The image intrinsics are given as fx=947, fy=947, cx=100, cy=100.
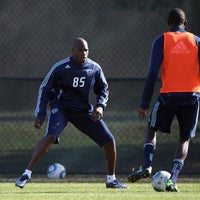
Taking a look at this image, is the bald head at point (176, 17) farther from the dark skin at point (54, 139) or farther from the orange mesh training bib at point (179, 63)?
the dark skin at point (54, 139)

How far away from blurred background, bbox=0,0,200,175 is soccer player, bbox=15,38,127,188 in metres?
2.73

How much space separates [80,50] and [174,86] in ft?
4.64

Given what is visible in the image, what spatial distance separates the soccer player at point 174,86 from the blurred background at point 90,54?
3.71 meters

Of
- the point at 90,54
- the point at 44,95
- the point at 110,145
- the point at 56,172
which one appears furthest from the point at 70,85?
the point at 90,54

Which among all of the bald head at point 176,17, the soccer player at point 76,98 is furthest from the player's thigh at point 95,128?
the bald head at point 176,17

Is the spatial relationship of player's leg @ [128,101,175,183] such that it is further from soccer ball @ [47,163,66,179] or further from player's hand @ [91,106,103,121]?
soccer ball @ [47,163,66,179]

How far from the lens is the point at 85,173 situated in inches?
574

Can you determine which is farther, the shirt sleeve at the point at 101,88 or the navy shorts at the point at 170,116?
the shirt sleeve at the point at 101,88

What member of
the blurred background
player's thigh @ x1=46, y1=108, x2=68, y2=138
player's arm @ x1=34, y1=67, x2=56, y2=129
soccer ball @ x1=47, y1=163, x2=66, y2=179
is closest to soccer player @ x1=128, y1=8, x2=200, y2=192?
player's thigh @ x1=46, y1=108, x2=68, y2=138

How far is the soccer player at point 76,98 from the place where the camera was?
11.6 metres

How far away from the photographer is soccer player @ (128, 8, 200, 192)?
10648 millimetres

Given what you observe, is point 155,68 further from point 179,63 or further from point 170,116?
point 170,116

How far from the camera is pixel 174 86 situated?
10.7m

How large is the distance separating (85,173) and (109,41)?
2.11 m
